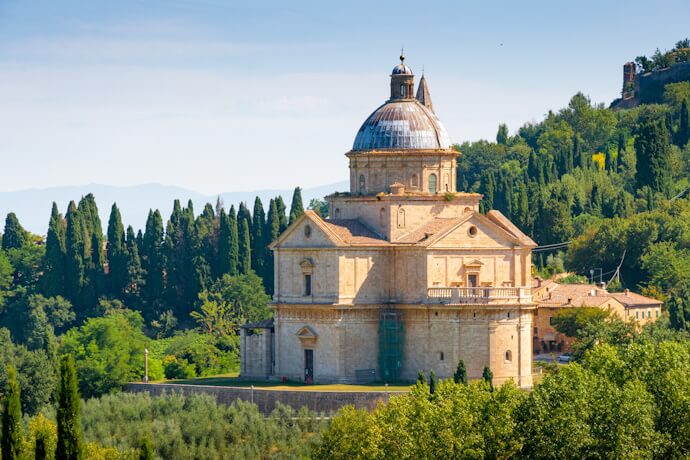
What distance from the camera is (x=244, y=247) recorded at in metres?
115

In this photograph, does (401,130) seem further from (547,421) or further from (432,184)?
(547,421)

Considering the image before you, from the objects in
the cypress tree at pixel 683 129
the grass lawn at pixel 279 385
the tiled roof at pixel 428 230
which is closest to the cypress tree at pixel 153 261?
the grass lawn at pixel 279 385

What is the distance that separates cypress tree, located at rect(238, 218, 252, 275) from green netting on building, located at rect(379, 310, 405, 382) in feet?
115

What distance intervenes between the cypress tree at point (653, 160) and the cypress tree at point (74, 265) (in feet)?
121

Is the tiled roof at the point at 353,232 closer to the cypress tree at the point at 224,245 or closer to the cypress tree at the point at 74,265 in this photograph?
the cypress tree at the point at 224,245

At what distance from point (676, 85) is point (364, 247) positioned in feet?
272

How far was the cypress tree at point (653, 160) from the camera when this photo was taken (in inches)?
4884

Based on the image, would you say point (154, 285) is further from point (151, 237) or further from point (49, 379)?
point (49, 379)

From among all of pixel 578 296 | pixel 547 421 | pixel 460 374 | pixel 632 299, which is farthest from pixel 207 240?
pixel 547 421

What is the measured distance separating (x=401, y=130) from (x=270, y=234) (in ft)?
111

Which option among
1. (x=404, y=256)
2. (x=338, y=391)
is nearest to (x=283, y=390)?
(x=338, y=391)

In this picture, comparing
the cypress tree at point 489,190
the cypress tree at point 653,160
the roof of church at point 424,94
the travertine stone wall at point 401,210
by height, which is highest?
the roof of church at point 424,94

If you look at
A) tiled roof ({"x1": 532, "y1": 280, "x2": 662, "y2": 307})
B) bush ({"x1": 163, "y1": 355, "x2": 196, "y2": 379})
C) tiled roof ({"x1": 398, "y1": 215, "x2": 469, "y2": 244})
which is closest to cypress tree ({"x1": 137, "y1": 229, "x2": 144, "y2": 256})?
tiled roof ({"x1": 532, "y1": 280, "x2": 662, "y2": 307})

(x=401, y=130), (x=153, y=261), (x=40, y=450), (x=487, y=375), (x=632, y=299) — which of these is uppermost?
(x=401, y=130)
